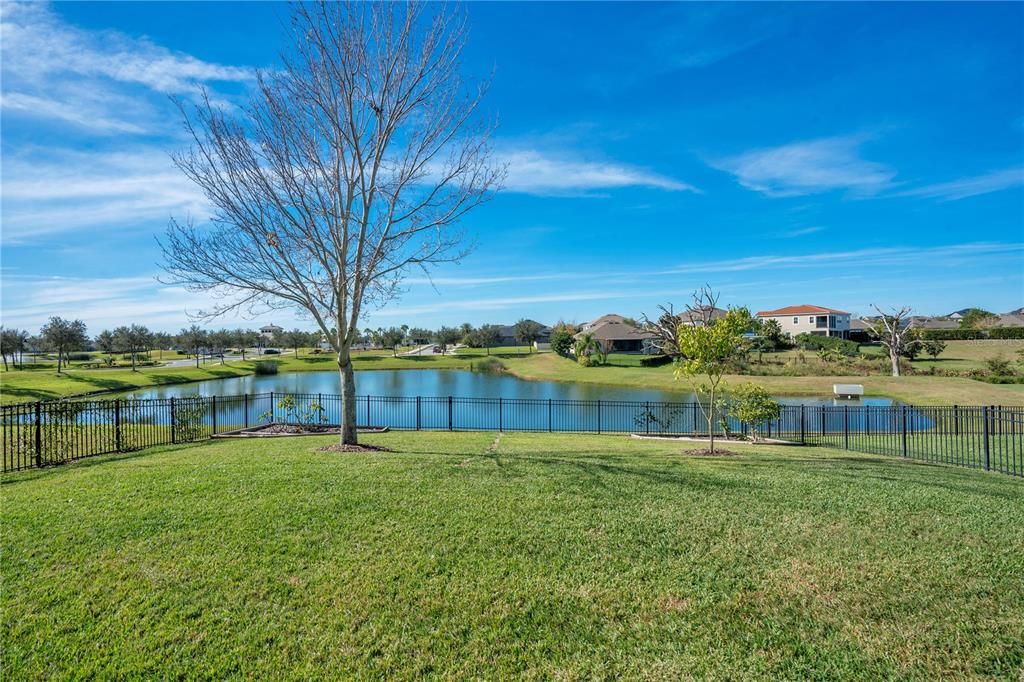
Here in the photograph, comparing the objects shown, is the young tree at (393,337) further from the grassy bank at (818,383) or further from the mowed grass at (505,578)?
the mowed grass at (505,578)

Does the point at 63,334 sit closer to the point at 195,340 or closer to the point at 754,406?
the point at 195,340

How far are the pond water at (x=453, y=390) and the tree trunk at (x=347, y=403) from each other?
2074 centimetres

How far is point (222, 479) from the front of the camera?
7.02 meters

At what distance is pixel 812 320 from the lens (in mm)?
72562

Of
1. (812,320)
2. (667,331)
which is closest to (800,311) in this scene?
(812,320)

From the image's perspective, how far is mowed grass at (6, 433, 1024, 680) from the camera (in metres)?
3.41

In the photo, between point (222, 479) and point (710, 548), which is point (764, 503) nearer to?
point (710, 548)

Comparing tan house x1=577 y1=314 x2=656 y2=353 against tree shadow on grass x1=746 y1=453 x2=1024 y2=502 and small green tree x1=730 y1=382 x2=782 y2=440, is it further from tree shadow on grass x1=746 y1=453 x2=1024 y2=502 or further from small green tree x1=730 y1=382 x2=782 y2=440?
tree shadow on grass x1=746 y1=453 x2=1024 y2=502

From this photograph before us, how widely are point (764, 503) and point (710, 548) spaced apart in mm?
1769

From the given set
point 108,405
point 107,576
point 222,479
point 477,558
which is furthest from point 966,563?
point 108,405

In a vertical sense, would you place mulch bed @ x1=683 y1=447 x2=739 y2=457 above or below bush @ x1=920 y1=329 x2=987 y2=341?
below

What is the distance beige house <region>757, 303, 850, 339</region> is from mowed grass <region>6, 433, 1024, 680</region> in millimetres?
72131

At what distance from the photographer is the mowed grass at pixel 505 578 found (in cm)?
341

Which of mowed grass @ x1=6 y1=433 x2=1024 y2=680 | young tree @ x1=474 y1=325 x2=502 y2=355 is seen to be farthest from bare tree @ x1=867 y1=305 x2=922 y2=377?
young tree @ x1=474 y1=325 x2=502 y2=355
